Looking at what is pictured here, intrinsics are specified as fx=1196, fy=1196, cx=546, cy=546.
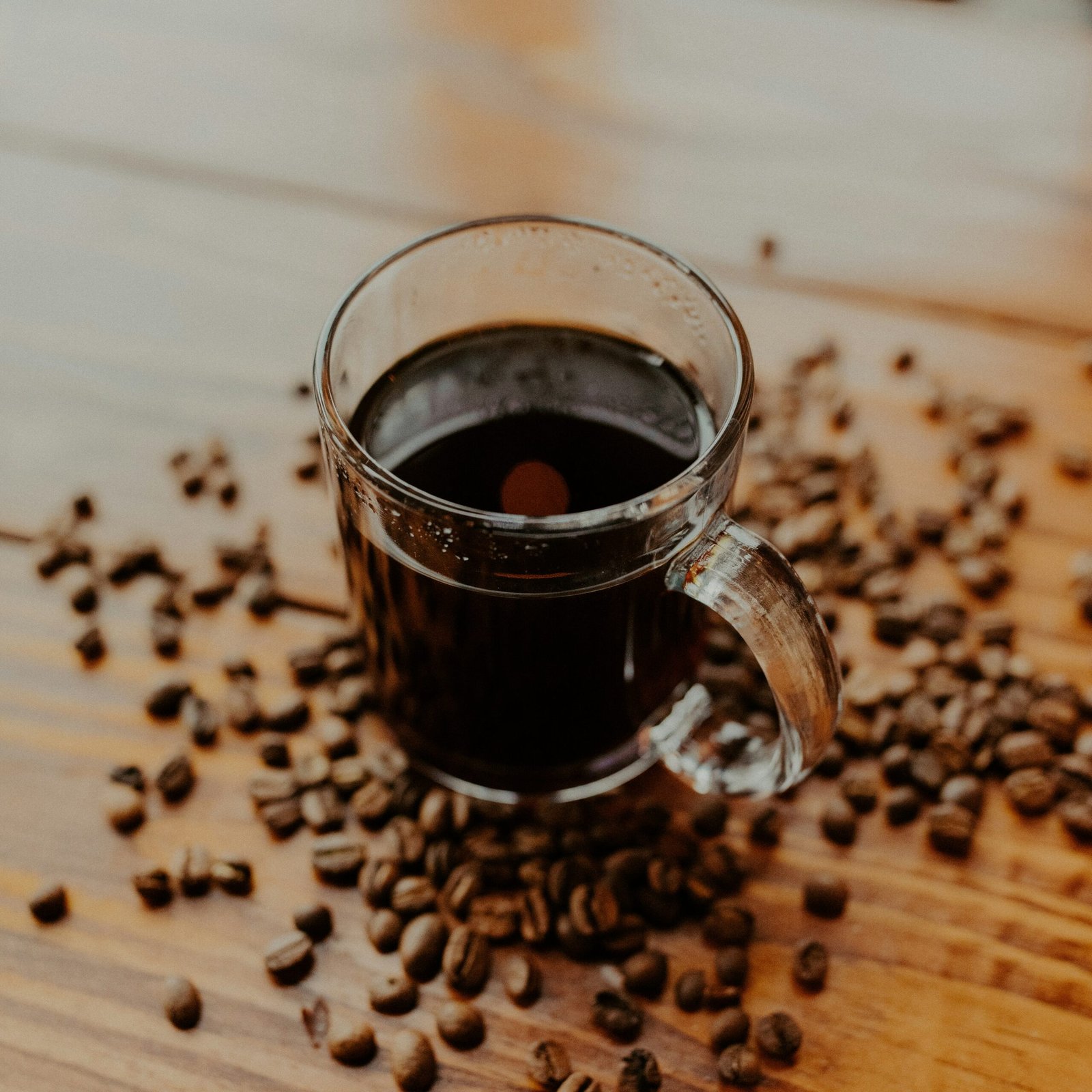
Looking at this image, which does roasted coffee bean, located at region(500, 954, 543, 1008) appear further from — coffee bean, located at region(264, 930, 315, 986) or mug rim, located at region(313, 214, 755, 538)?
mug rim, located at region(313, 214, 755, 538)

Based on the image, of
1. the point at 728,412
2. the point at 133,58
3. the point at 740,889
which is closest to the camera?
the point at 728,412

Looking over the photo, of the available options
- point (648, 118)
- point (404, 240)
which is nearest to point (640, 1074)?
point (404, 240)

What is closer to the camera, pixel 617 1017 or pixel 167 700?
pixel 617 1017

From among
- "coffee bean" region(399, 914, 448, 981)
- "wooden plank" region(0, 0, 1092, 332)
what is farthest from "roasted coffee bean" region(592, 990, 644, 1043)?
"wooden plank" region(0, 0, 1092, 332)

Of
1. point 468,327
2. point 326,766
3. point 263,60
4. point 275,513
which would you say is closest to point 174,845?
point 326,766

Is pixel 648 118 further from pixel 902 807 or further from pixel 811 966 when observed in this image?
pixel 811 966

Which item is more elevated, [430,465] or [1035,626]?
[430,465]

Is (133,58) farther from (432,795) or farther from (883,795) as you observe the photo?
(883,795)
